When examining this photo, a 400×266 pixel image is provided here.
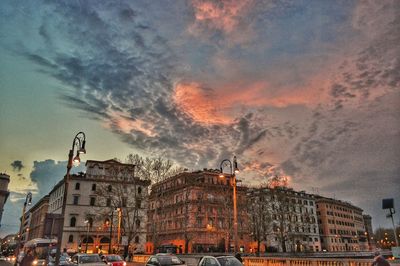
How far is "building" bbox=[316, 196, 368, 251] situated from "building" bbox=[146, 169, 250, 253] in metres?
46.6

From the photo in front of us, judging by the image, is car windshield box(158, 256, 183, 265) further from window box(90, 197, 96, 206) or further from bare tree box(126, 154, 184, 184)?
window box(90, 197, 96, 206)

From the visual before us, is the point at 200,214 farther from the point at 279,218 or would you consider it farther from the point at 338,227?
the point at 338,227

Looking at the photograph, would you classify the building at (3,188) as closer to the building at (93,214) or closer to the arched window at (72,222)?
the building at (93,214)

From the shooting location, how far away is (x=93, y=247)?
7225 cm

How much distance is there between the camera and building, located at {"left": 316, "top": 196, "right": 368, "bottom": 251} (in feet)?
371

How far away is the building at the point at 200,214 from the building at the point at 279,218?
11.6 feet

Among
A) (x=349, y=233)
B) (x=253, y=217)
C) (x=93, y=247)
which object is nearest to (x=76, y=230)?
(x=93, y=247)

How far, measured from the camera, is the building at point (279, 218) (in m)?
63.5

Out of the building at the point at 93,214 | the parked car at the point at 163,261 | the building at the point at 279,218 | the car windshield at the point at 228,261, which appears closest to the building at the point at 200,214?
the building at the point at 279,218

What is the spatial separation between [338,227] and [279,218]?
6975 cm

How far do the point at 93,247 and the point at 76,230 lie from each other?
5540mm

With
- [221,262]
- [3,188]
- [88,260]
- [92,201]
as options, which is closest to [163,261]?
[221,262]

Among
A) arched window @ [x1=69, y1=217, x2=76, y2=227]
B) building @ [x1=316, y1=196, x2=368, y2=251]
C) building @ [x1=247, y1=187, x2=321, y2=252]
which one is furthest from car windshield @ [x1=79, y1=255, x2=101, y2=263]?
building @ [x1=316, y1=196, x2=368, y2=251]

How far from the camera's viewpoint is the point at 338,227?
11950 cm
